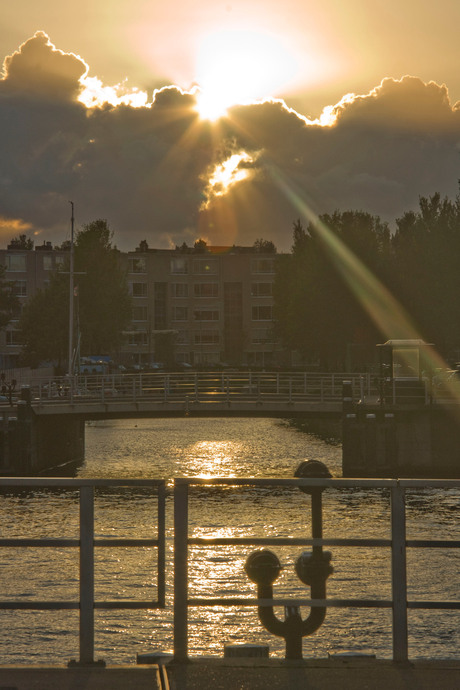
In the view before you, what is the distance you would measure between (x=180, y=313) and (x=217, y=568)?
131840 millimetres

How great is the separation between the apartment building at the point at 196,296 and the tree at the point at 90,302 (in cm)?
5181

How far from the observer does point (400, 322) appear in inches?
2864

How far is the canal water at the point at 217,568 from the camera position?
18641 millimetres

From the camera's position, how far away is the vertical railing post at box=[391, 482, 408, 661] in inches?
254

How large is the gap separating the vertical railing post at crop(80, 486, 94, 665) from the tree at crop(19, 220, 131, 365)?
263 ft

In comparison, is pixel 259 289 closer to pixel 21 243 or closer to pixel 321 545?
pixel 21 243

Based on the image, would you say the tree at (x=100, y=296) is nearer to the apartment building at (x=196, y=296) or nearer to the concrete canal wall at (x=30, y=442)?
the concrete canal wall at (x=30, y=442)

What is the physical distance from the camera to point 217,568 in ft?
82.3

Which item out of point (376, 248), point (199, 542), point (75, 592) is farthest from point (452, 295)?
point (199, 542)

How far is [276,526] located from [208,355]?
125m

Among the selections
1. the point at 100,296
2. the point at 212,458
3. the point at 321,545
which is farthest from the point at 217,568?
the point at 100,296

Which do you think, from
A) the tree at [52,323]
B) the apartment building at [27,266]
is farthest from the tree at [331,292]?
the apartment building at [27,266]

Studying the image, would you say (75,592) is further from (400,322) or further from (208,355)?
(208,355)

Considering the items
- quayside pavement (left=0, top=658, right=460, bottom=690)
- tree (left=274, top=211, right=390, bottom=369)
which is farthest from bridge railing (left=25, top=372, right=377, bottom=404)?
quayside pavement (left=0, top=658, right=460, bottom=690)
